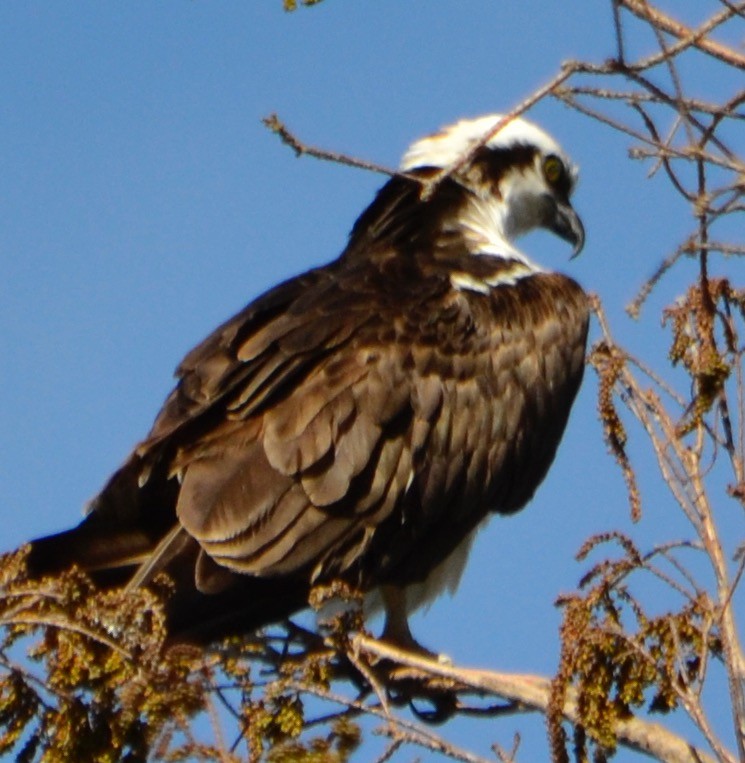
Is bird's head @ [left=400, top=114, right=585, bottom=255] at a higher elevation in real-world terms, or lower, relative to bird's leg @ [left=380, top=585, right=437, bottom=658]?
higher

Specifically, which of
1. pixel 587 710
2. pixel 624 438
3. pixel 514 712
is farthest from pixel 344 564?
pixel 587 710

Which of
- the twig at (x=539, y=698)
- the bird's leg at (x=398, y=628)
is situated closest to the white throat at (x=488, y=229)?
the bird's leg at (x=398, y=628)

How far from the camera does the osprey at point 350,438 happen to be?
5.73m

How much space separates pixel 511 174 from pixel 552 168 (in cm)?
29

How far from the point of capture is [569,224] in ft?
27.4

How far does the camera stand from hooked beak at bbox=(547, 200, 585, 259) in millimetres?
8289

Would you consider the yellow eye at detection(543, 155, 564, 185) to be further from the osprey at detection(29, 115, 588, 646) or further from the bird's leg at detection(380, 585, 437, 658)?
the bird's leg at detection(380, 585, 437, 658)

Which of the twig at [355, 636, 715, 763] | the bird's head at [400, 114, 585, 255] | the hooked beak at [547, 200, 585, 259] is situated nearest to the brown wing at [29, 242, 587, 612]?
the twig at [355, 636, 715, 763]

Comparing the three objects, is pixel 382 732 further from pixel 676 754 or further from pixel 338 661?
pixel 338 661

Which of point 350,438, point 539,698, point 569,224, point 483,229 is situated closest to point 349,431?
point 350,438

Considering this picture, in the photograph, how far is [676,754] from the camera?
15.0 feet

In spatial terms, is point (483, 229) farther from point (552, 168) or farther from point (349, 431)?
point (349, 431)

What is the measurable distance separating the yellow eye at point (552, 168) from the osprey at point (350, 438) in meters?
1.03

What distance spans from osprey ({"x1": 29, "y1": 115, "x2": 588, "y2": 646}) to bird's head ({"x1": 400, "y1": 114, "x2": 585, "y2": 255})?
2.03 feet
